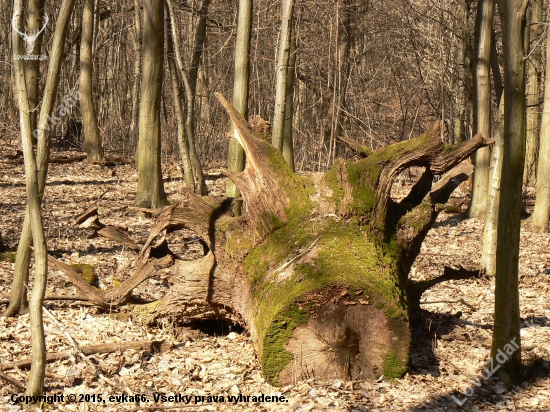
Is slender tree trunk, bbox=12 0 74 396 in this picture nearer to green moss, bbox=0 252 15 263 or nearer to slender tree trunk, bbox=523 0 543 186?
green moss, bbox=0 252 15 263

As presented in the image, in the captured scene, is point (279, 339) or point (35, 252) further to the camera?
point (279, 339)

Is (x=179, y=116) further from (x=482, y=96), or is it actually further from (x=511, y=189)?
(x=511, y=189)

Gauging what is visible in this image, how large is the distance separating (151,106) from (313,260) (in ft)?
23.2

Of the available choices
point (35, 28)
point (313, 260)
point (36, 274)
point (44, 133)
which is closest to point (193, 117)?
point (35, 28)

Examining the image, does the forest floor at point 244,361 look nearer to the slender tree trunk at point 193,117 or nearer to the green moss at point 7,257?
the green moss at point 7,257

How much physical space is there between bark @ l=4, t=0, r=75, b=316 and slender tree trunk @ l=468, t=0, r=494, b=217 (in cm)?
871

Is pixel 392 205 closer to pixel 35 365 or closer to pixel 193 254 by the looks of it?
pixel 35 365

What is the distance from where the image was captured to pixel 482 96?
11.8 m

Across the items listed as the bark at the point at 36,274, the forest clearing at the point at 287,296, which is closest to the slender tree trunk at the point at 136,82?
the forest clearing at the point at 287,296

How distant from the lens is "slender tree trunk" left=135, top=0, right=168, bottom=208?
10953 millimetres

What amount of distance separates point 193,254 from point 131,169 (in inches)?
319

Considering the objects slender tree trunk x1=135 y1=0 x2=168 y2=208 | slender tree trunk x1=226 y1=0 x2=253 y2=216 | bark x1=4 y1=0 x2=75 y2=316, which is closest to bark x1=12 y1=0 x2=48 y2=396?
bark x1=4 y1=0 x2=75 y2=316

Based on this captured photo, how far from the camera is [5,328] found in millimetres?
5781

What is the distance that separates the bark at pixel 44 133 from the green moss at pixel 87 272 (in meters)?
1.29
